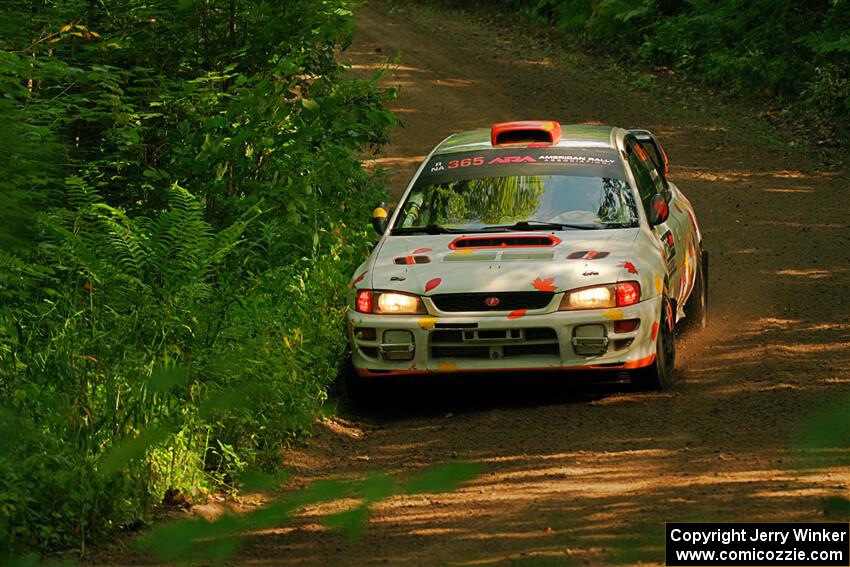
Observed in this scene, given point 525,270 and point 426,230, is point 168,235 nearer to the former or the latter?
point 426,230

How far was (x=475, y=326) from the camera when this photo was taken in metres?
7.95

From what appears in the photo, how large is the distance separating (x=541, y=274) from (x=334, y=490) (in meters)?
5.73

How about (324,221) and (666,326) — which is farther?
(324,221)

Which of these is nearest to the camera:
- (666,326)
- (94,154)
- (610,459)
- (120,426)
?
(120,426)

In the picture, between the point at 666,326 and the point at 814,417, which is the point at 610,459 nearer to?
the point at 666,326

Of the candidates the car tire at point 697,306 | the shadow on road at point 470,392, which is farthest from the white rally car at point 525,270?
the car tire at point 697,306

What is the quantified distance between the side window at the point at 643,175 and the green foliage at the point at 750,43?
1033 cm

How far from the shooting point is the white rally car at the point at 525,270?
7969 millimetres

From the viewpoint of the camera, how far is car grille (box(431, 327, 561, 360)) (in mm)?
7949

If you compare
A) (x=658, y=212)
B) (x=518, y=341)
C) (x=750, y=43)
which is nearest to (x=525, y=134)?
(x=658, y=212)

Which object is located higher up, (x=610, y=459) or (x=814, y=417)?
(x=814, y=417)

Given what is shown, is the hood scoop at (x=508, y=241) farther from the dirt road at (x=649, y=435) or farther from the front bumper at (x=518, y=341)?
the dirt road at (x=649, y=435)

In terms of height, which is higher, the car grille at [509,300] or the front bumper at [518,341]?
the car grille at [509,300]

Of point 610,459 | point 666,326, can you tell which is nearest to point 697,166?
point 666,326
